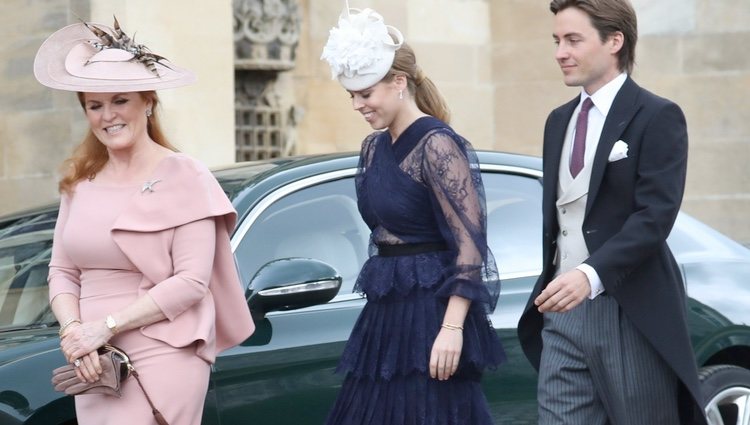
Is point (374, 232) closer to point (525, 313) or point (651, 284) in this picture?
point (525, 313)

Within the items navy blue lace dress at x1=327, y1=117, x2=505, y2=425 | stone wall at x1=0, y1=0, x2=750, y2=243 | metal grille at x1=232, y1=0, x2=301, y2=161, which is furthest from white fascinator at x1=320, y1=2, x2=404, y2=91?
metal grille at x1=232, y1=0, x2=301, y2=161

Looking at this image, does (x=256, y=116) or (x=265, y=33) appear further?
(x=256, y=116)

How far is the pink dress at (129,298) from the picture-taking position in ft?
15.5

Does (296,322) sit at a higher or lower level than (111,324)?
lower

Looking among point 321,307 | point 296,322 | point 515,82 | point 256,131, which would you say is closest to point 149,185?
point 296,322

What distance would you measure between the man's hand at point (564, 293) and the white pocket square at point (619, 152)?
41 centimetres

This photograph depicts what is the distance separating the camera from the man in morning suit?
4922 mm

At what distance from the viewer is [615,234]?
495 centimetres

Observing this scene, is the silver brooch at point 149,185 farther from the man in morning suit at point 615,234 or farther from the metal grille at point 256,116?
the metal grille at point 256,116

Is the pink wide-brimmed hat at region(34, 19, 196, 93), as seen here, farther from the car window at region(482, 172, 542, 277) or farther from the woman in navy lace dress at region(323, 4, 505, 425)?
the car window at region(482, 172, 542, 277)

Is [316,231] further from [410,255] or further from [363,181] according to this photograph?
[410,255]

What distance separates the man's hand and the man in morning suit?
9 centimetres

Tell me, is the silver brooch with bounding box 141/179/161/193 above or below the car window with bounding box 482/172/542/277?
above

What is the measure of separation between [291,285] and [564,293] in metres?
1.33
